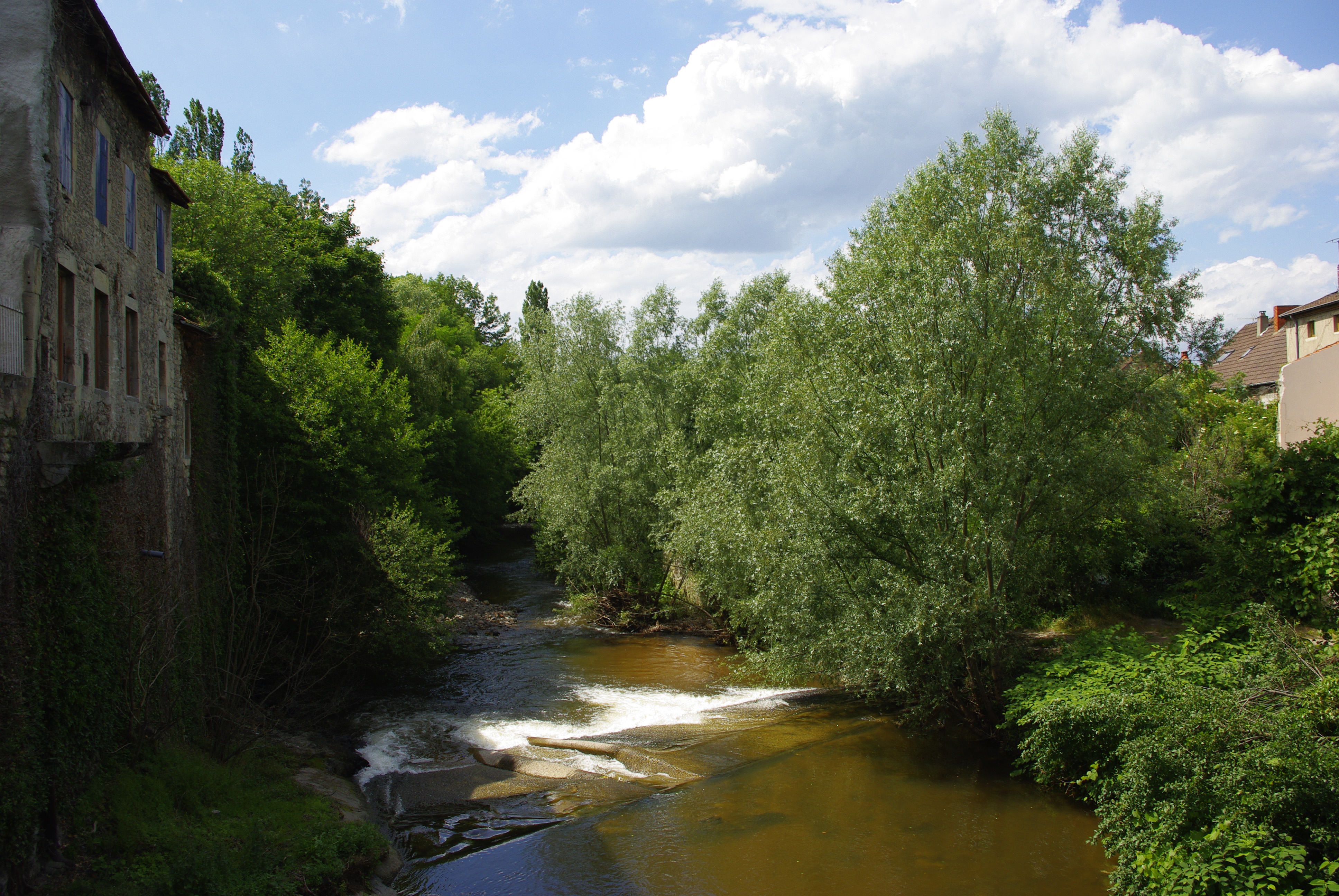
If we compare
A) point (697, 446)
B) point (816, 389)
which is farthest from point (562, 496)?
point (816, 389)

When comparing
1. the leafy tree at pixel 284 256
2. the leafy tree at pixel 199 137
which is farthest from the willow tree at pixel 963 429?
the leafy tree at pixel 199 137

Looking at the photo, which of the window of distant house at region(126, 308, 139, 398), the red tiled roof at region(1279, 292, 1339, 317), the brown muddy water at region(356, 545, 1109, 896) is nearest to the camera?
the brown muddy water at region(356, 545, 1109, 896)

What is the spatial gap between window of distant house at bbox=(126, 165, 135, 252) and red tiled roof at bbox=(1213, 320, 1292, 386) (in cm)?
3412

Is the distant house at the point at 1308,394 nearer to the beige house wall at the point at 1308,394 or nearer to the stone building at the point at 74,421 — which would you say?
the beige house wall at the point at 1308,394

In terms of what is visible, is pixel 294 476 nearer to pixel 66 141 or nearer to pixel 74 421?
pixel 74 421

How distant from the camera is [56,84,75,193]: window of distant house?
998cm

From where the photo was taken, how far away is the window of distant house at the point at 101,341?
1129cm

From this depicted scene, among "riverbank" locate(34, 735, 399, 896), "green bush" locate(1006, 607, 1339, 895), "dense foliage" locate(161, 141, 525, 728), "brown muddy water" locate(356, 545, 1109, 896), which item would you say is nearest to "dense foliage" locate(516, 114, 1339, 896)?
"green bush" locate(1006, 607, 1339, 895)

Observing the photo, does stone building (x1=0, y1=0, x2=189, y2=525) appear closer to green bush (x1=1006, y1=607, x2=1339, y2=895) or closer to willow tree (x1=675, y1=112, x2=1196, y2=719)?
willow tree (x1=675, y1=112, x2=1196, y2=719)

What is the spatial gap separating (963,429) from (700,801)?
27.9 feet

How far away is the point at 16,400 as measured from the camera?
8.76 m

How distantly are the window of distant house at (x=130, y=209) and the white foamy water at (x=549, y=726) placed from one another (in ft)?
33.7

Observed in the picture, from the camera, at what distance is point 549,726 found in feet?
59.8

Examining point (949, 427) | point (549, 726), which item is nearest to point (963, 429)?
point (949, 427)
